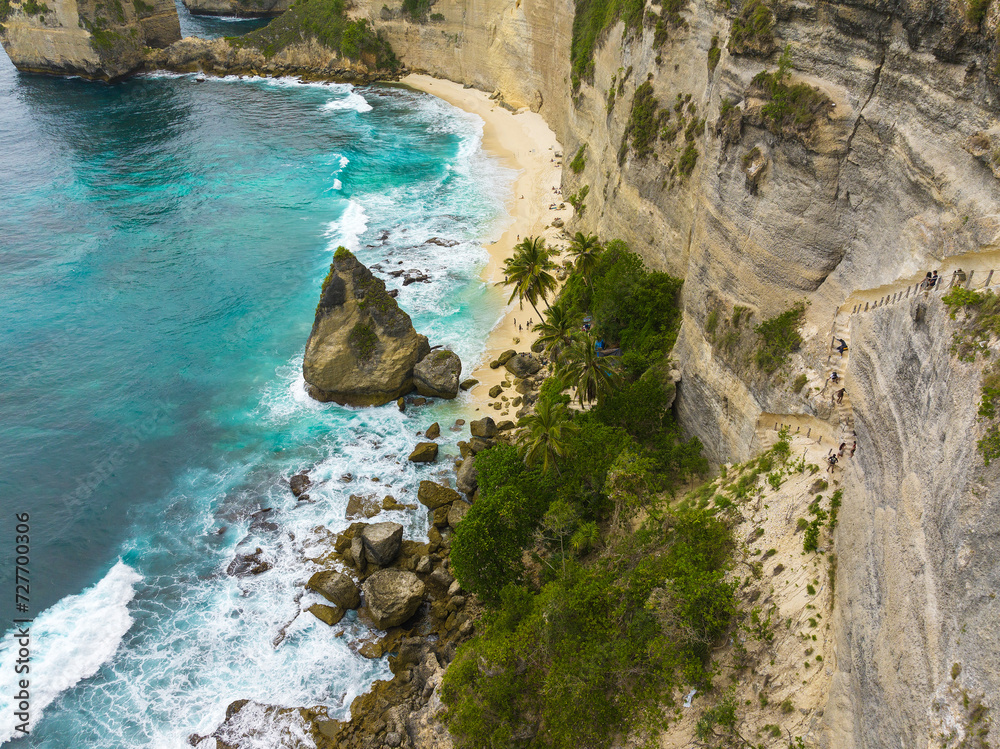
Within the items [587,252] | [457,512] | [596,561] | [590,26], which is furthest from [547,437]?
[590,26]

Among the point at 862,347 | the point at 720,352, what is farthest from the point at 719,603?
the point at 720,352

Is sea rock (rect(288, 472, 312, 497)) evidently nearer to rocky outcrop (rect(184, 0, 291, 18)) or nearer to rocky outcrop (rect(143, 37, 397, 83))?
rocky outcrop (rect(143, 37, 397, 83))

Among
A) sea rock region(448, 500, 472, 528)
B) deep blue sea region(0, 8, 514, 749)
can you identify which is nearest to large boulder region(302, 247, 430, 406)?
deep blue sea region(0, 8, 514, 749)

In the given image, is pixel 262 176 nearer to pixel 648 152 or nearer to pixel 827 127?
pixel 648 152

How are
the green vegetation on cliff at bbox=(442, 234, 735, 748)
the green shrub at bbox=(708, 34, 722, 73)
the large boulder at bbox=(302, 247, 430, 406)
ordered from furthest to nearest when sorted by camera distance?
the large boulder at bbox=(302, 247, 430, 406) < the green shrub at bbox=(708, 34, 722, 73) < the green vegetation on cliff at bbox=(442, 234, 735, 748)

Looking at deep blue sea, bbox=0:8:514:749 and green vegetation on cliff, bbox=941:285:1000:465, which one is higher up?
green vegetation on cliff, bbox=941:285:1000:465

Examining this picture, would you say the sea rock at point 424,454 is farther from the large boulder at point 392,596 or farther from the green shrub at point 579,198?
the green shrub at point 579,198
